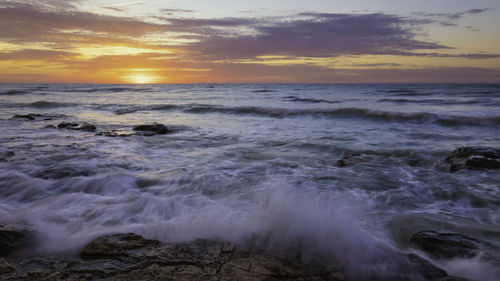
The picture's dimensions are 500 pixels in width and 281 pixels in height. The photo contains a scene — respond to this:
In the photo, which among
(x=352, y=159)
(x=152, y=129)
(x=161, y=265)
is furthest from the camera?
(x=152, y=129)

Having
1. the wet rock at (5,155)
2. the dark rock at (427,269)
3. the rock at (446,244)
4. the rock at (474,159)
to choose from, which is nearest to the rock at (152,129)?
the wet rock at (5,155)

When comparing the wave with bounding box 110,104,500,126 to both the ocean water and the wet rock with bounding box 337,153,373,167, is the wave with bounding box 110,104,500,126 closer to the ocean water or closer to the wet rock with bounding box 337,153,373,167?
the ocean water

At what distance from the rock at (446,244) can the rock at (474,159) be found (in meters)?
3.30

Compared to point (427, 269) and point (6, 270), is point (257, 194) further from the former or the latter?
point (6, 270)

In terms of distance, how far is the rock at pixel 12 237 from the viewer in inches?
106

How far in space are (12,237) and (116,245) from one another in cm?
106

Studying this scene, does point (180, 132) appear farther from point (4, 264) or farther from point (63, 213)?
point (4, 264)

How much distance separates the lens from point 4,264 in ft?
7.67

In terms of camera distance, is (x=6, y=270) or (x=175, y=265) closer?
(x=6, y=270)

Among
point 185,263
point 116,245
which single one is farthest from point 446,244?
point 116,245

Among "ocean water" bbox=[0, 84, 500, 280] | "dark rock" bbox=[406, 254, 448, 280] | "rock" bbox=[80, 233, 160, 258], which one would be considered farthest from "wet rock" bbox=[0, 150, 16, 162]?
"dark rock" bbox=[406, 254, 448, 280]

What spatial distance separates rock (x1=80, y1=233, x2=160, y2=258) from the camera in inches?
101

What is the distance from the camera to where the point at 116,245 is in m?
2.66


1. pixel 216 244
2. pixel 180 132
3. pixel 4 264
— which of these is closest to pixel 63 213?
pixel 4 264
